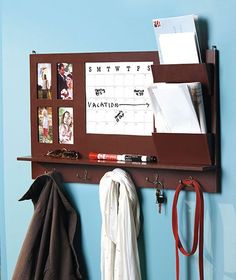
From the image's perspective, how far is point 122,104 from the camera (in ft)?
6.07

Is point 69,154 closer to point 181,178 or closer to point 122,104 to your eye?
point 122,104

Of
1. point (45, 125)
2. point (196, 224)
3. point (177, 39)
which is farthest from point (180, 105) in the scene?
point (45, 125)

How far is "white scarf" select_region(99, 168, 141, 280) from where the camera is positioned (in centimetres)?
180

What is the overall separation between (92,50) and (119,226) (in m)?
0.47

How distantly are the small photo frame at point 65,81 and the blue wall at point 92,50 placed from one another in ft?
0.16

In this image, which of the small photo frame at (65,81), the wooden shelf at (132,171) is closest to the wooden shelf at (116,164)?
the wooden shelf at (132,171)

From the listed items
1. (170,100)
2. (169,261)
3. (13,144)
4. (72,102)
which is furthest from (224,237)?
(13,144)

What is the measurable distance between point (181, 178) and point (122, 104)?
25 cm

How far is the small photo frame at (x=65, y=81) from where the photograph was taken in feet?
6.31

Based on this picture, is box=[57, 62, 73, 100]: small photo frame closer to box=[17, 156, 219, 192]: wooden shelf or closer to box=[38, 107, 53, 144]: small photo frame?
box=[38, 107, 53, 144]: small photo frame

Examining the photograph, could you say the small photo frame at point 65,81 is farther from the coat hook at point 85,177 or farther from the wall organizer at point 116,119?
the coat hook at point 85,177

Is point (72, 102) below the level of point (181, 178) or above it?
above

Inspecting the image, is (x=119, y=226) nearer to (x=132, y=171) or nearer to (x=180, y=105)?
(x=132, y=171)

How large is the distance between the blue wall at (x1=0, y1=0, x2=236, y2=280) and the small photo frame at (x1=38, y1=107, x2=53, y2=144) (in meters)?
0.05
